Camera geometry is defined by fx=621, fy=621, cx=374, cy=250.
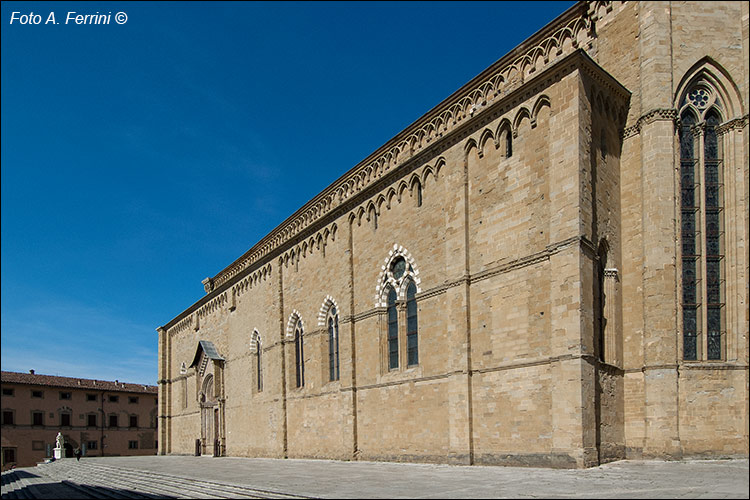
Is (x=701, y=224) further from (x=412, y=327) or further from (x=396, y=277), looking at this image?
(x=396, y=277)

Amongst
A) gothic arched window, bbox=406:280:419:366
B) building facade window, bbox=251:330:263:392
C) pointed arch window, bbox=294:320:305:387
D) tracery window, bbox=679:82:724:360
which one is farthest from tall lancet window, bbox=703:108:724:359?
building facade window, bbox=251:330:263:392

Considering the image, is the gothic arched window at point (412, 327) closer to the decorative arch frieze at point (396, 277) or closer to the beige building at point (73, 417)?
the decorative arch frieze at point (396, 277)

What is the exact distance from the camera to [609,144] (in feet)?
51.0

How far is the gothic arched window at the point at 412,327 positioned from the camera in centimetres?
1906

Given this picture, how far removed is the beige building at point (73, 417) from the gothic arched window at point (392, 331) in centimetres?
4279

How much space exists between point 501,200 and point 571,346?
14.4 feet

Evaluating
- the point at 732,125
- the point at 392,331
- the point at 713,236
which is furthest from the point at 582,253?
the point at 392,331

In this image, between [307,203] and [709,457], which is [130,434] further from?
[709,457]

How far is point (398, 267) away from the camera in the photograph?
66.1 ft

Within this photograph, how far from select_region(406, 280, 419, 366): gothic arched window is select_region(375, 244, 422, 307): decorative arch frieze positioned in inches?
9.9

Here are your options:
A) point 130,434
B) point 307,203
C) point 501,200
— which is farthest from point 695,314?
point 130,434

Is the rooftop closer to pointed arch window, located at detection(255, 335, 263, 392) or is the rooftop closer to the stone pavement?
pointed arch window, located at detection(255, 335, 263, 392)

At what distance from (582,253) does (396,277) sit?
753 cm

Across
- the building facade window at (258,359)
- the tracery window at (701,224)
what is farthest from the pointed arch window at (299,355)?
the tracery window at (701,224)
